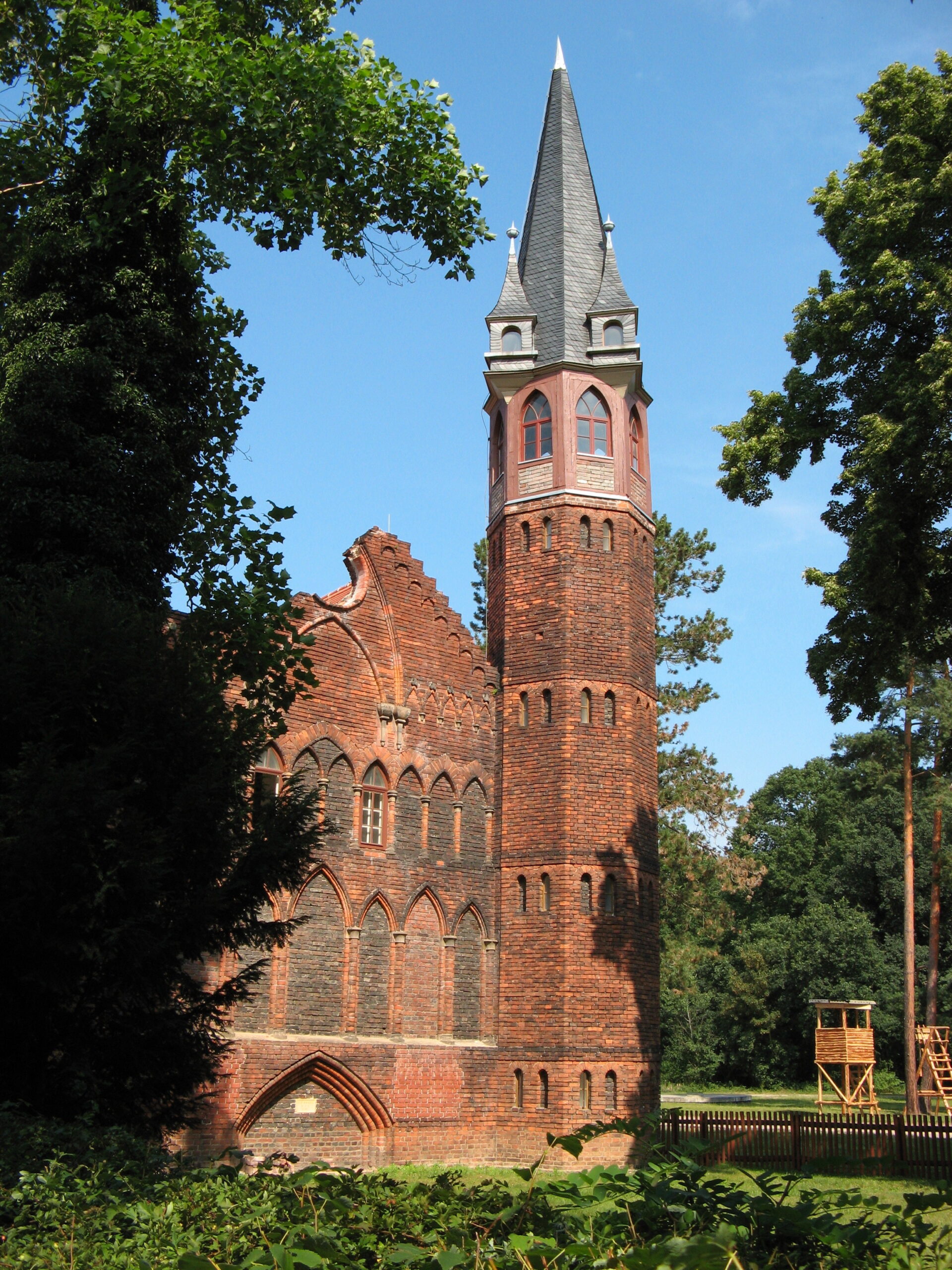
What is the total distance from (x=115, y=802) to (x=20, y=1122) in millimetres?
2627

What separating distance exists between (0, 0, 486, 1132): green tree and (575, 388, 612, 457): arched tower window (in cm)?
1053

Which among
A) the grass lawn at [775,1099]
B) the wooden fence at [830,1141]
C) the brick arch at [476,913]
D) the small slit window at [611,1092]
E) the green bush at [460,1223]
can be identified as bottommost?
the grass lawn at [775,1099]

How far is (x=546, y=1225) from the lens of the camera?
12.4 ft

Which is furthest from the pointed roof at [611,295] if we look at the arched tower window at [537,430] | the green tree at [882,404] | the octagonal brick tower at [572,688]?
the green tree at [882,404]

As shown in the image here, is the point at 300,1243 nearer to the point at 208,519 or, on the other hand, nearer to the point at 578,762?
the point at 208,519

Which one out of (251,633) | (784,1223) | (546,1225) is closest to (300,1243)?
(546,1225)

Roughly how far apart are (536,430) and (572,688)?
221 inches

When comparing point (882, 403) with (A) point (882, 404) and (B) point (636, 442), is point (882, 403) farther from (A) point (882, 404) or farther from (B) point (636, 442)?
(B) point (636, 442)

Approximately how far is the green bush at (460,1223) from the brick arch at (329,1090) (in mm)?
14004

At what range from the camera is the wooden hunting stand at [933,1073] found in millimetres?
31266

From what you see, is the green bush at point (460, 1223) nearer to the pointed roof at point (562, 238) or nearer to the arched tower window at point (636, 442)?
the arched tower window at point (636, 442)

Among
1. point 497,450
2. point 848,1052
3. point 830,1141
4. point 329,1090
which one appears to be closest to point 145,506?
point 329,1090

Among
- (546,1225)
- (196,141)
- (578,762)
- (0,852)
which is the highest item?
(196,141)

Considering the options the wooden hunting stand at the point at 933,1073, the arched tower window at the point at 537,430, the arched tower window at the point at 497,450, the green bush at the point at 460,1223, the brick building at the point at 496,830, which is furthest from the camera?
the wooden hunting stand at the point at 933,1073
